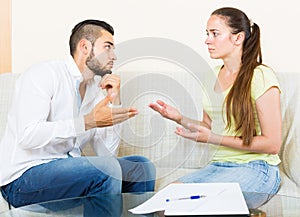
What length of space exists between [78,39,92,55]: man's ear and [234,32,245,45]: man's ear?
1.72ft

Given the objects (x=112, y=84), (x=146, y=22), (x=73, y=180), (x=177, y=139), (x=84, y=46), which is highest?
(x=146, y=22)

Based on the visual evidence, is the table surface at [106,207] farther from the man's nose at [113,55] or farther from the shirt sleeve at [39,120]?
the man's nose at [113,55]

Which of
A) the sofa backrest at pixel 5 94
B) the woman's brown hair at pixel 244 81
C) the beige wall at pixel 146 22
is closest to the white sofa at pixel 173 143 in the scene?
the sofa backrest at pixel 5 94

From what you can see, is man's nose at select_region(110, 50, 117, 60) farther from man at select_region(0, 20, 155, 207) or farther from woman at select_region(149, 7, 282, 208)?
woman at select_region(149, 7, 282, 208)

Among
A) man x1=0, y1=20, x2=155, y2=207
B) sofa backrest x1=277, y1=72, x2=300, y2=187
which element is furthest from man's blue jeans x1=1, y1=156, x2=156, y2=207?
sofa backrest x1=277, y1=72, x2=300, y2=187

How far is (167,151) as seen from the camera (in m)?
1.93

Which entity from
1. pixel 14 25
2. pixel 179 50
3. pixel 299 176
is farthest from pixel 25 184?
pixel 14 25

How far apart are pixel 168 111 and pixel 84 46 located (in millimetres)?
374

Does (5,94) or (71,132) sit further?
(5,94)

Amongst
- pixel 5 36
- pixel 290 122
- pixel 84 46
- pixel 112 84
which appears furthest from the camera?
pixel 5 36

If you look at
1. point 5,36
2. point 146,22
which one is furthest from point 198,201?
point 5,36

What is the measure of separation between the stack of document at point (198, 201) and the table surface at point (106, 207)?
0.04 metres

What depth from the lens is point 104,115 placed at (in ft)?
6.04

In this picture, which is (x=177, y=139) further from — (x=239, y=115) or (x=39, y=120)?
(x=39, y=120)
